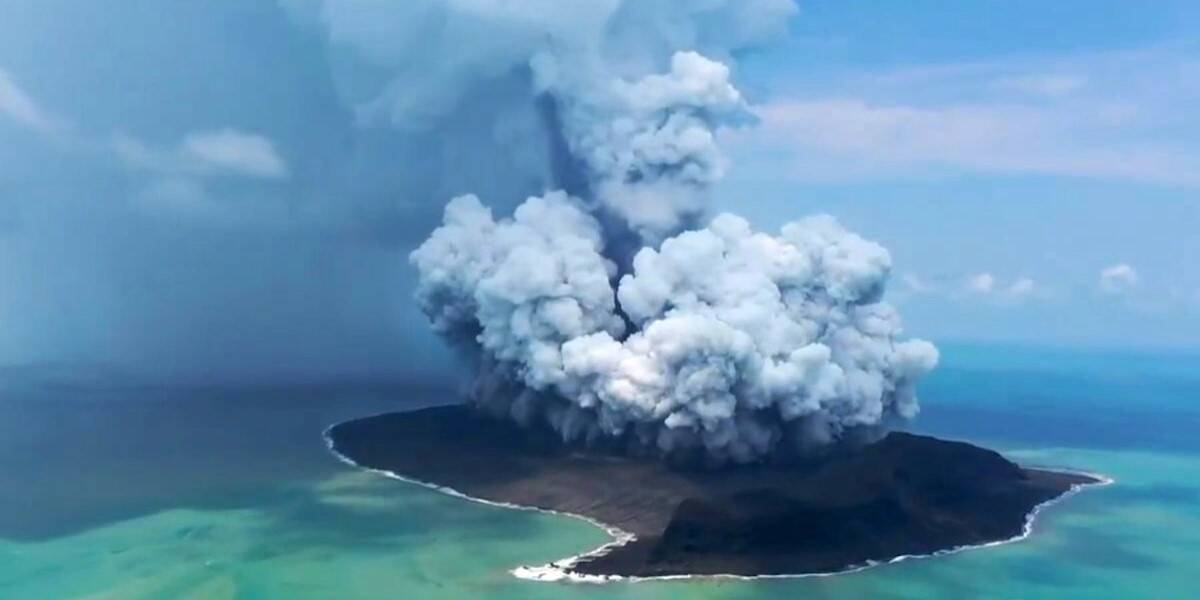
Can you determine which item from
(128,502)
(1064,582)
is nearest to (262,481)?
(128,502)

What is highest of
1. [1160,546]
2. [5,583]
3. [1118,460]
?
[1118,460]

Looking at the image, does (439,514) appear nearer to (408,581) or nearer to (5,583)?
(408,581)

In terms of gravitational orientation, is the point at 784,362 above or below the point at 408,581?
above
